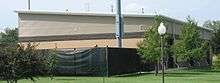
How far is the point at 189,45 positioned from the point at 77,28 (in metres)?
17.6

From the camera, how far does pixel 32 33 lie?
202 feet

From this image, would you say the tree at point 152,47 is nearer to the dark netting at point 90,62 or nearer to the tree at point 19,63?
the dark netting at point 90,62

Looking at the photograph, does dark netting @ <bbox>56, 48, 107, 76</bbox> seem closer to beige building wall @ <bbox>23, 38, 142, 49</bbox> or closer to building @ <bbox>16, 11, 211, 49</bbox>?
beige building wall @ <bbox>23, 38, 142, 49</bbox>

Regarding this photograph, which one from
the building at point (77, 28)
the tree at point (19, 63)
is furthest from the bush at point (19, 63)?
A: the building at point (77, 28)

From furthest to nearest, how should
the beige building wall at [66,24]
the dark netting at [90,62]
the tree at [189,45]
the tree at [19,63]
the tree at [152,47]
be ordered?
the beige building wall at [66,24] < the tree at [189,45] < the tree at [152,47] < the dark netting at [90,62] < the tree at [19,63]

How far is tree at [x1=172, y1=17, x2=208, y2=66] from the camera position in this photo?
1746 inches

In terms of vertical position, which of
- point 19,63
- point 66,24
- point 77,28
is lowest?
point 19,63

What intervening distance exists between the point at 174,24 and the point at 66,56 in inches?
1111

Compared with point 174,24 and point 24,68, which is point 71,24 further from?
point 24,68

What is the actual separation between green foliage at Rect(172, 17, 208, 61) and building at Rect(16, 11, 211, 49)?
937cm

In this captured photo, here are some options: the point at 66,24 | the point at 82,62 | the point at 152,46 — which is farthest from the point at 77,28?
the point at 82,62

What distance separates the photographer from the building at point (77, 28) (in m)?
57.5

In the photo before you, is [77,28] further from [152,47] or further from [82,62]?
[82,62]

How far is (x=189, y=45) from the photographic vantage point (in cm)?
4578
